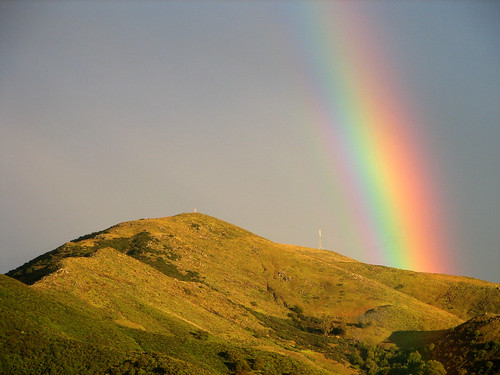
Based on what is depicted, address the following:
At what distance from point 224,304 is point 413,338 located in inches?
1808

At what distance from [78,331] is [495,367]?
222 feet

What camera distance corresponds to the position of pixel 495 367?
255ft

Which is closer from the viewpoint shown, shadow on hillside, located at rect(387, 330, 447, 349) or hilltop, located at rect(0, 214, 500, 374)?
hilltop, located at rect(0, 214, 500, 374)

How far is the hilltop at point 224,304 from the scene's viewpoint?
229ft

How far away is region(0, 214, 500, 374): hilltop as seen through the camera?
69688 mm

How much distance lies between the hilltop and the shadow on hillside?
1.60 ft

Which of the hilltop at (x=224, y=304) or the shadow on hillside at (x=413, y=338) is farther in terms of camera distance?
the shadow on hillside at (x=413, y=338)

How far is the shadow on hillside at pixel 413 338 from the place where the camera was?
104812 millimetres

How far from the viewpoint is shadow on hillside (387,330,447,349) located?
10481cm

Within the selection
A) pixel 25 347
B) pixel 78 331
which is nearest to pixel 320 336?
pixel 78 331

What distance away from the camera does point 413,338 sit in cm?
11000

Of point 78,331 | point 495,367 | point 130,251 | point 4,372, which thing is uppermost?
point 130,251

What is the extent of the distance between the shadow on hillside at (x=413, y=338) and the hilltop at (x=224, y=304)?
49cm

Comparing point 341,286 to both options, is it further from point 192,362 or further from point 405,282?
point 192,362
